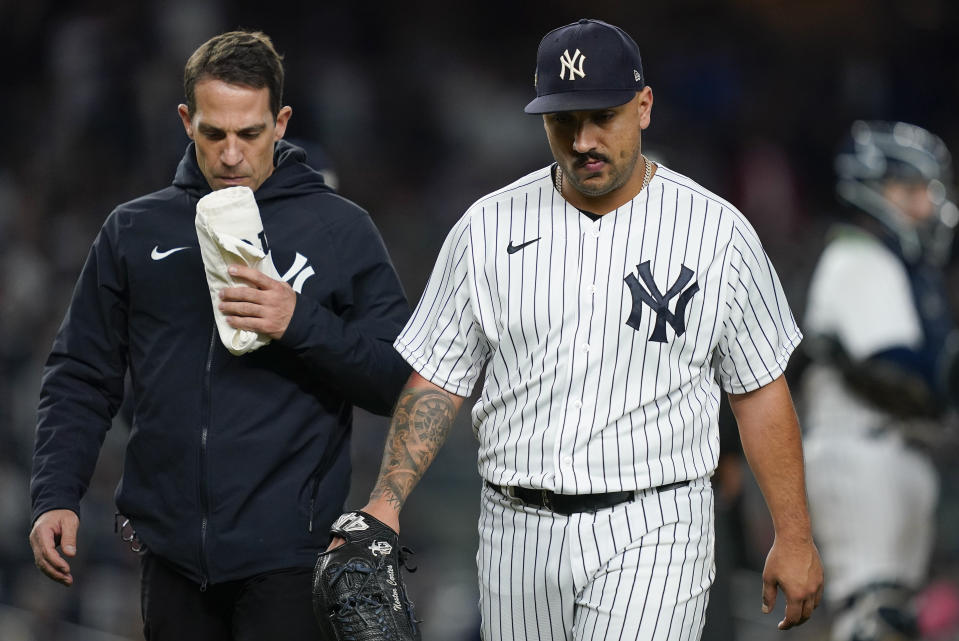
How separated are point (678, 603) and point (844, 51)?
9659 millimetres

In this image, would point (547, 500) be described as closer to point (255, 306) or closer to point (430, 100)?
point (255, 306)

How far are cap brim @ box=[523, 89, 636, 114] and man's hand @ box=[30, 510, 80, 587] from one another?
5.15 feet

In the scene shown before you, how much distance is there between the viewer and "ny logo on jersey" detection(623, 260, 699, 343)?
3.37 metres

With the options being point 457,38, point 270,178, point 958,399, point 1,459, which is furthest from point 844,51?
point 270,178

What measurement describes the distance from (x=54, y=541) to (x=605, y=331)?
1496 millimetres

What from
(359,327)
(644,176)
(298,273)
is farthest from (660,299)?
(298,273)

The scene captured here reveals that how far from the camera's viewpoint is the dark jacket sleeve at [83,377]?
12.2 feet

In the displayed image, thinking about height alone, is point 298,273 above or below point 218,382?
above

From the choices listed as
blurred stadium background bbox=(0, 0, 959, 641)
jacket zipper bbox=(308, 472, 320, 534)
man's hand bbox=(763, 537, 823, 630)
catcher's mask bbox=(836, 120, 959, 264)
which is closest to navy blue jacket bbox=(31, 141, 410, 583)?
jacket zipper bbox=(308, 472, 320, 534)

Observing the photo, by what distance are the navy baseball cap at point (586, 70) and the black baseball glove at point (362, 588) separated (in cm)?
106

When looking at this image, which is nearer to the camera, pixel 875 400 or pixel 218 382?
pixel 218 382

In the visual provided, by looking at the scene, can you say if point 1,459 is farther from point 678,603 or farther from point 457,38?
point 678,603

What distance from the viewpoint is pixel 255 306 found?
11.4 ft

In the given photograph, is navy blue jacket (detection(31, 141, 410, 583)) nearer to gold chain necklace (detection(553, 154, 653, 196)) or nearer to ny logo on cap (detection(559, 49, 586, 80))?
gold chain necklace (detection(553, 154, 653, 196))
